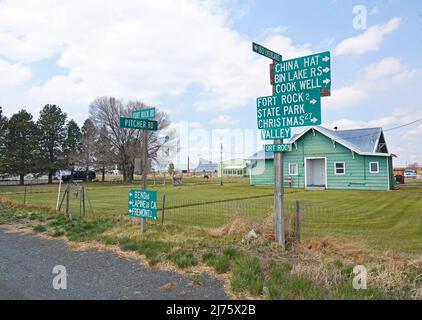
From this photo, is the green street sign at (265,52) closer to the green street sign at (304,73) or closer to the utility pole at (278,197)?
the utility pole at (278,197)

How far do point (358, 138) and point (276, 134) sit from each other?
2496 centimetres

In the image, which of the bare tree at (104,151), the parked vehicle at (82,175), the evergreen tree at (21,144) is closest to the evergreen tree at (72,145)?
the parked vehicle at (82,175)

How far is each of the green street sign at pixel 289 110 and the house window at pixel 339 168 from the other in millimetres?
22154

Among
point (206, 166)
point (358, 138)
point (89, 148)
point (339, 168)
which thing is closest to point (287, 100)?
point (339, 168)

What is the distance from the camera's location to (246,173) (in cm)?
8875

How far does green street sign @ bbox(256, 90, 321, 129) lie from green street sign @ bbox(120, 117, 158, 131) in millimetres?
3116

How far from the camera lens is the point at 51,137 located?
55688 millimetres

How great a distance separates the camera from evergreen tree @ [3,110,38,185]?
50.3 meters

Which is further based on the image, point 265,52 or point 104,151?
point 104,151

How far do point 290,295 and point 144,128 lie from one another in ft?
18.7

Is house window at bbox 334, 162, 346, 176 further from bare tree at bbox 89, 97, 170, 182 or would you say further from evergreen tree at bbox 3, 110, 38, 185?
evergreen tree at bbox 3, 110, 38, 185

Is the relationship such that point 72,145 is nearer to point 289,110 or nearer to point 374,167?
point 374,167

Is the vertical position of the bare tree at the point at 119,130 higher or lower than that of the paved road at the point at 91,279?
higher

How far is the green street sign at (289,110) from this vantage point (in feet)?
19.9
